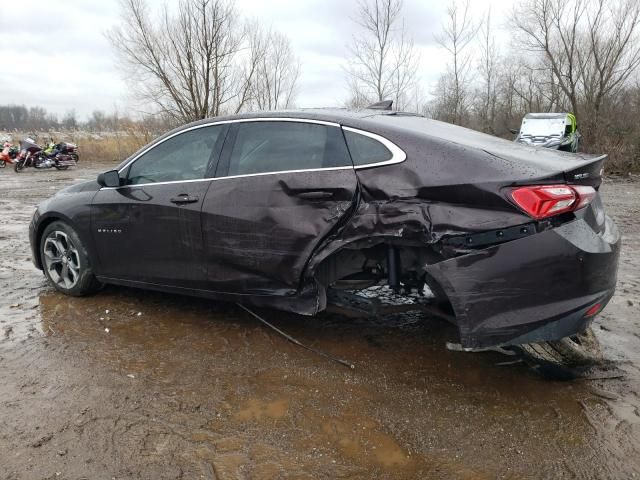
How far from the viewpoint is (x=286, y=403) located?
8.95 ft

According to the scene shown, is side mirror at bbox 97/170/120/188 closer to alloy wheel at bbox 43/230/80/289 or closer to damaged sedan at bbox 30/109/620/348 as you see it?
damaged sedan at bbox 30/109/620/348

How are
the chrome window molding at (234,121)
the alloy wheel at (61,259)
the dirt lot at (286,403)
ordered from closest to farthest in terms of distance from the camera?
1. the dirt lot at (286,403)
2. the chrome window molding at (234,121)
3. the alloy wheel at (61,259)

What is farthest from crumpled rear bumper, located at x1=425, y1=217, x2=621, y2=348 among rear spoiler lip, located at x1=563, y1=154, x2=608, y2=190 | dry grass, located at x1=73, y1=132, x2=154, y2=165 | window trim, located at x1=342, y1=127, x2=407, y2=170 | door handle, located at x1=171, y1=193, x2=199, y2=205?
dry grass, located at x1=73, y1=132, x2=154, y2=165

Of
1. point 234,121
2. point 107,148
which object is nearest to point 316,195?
point 234,121

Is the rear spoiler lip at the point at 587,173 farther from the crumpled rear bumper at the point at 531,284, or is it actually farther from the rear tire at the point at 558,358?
the rear tire at the point at 558,358

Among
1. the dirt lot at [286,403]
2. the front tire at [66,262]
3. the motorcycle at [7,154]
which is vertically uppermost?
the motorcycle at [7,154]

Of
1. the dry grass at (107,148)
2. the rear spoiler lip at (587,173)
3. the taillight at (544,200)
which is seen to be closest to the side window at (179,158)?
the taillight at (544,200)

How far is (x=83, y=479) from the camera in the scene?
213 centimetres

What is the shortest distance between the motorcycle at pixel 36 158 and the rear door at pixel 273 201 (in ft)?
66.5

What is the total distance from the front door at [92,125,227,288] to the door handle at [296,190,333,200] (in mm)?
808

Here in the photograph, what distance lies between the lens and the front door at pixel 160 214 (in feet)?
11.5

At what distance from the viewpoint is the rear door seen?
2994 mm

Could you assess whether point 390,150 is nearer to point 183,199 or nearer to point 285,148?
point 285,148

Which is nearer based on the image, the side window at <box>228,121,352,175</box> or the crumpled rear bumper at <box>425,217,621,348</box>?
the crumpled rear bumper at <box>425,217,621,348</box>
